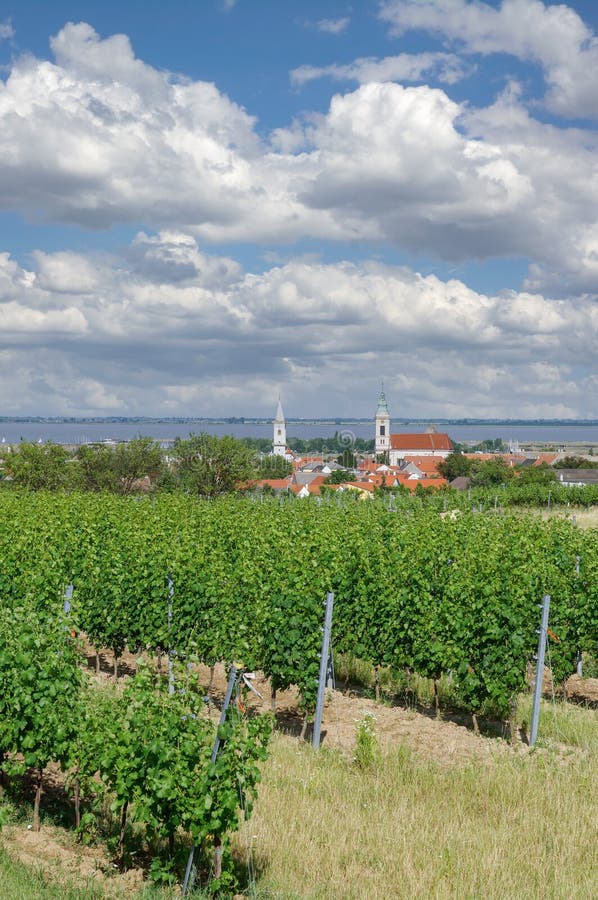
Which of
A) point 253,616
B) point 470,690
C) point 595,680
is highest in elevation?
point 253,616

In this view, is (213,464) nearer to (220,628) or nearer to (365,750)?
(220,628)

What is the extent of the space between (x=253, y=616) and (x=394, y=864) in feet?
15.7

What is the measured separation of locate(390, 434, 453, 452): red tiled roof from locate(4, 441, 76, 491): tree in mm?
127780

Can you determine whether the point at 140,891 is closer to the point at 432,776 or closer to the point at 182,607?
the point at 432,776

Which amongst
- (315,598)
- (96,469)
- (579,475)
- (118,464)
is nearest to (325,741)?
(315,598)

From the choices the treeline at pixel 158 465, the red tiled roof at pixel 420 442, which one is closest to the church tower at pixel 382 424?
the red tiled roof at pixel 420 442

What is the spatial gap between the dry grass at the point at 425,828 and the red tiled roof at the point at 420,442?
16225cm

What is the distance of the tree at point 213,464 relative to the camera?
52.1 metres

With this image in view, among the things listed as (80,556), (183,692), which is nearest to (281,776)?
(183,692)

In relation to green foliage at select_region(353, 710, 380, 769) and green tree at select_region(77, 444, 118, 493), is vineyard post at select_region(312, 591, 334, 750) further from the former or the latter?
green tree at select_region(77, 444, 118, 493)

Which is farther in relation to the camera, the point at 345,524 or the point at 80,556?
the point at 345,524

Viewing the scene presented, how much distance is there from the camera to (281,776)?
27.1ft

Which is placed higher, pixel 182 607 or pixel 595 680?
pixel 182 607

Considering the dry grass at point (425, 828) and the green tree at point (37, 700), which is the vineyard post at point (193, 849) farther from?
the green tree at point (37, 700)
